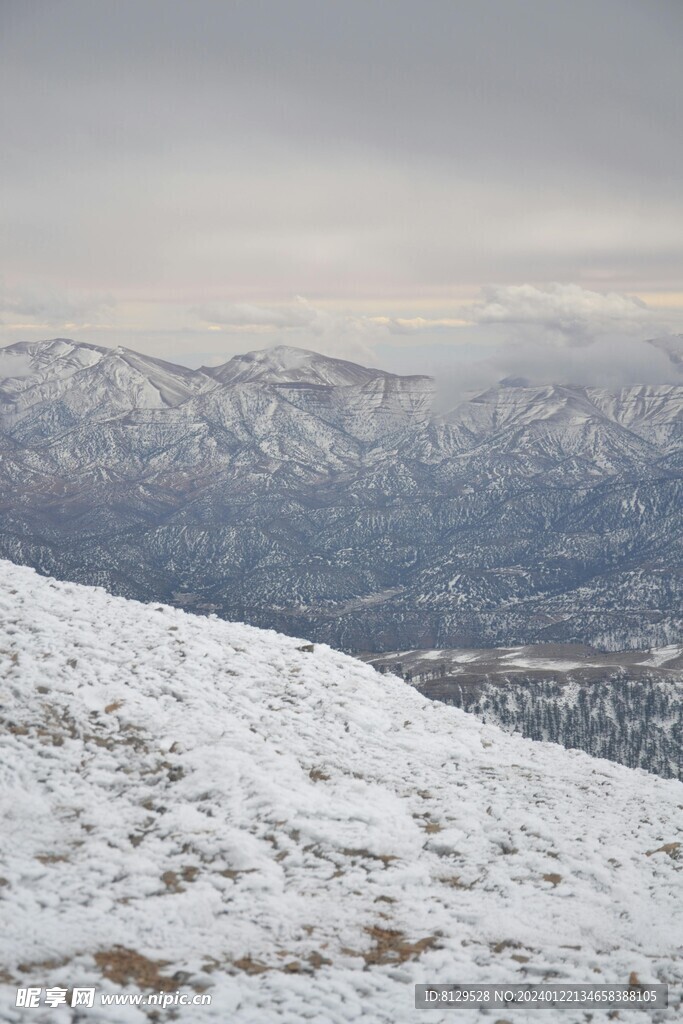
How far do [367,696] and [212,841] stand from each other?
13.5 metres

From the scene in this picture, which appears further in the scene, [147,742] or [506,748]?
[506,748]

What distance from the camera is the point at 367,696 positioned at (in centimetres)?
3275

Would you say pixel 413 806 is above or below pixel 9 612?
below

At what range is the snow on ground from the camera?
51.9 ft

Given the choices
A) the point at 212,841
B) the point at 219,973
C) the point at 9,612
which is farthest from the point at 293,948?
the point at 9,612

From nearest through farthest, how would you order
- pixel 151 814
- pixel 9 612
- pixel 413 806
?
pixel 151 814 → pixel 413 806 → pixel 9 612

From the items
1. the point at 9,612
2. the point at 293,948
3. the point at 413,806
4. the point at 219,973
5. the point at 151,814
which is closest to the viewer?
the point at 219,973

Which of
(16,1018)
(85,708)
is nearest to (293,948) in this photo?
(16,1018)

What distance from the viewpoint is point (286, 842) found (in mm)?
20891

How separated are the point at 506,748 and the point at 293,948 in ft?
57.1

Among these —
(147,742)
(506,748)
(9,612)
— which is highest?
(9,612)

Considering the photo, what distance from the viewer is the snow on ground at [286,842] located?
51.9 feet

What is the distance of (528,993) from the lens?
53.0 feet

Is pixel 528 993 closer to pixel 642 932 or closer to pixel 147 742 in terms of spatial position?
pixel 642 932
